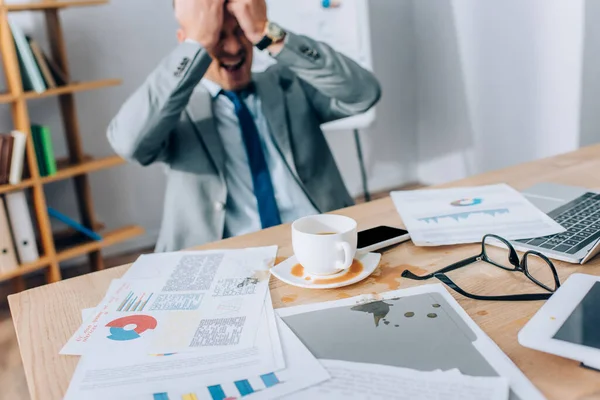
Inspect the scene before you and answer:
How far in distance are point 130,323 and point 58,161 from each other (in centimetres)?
187

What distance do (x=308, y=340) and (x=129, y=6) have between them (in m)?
2.21

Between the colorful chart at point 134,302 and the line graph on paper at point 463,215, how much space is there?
1.42 ft

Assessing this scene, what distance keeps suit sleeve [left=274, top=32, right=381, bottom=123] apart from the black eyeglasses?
0.66 meters

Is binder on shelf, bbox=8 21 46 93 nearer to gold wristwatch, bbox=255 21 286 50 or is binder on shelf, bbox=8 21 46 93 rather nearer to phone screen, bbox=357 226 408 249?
gold wristwatch, bbox=255 21 286 50

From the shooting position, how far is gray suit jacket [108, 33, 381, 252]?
1.13 m

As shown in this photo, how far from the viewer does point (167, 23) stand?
2.46 meters

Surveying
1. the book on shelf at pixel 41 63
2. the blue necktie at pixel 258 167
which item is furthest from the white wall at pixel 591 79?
the book on shelf at pixel 41 63

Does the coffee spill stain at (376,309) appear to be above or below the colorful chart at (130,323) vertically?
below

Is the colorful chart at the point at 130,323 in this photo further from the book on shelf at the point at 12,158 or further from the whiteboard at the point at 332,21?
the whiteboard at the point at 332,21

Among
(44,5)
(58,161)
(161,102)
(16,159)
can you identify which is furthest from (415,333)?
(58,161)

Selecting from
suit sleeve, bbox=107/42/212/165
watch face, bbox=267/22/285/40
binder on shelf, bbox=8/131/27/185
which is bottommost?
binder on shelf, bbox=8/131/27/185

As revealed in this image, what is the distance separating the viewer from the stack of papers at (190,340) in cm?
49

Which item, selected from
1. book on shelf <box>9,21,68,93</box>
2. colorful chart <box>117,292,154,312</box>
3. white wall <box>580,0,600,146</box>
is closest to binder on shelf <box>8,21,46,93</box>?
book on shelf <box>9,21,68,93</box>

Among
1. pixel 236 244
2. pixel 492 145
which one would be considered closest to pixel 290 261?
pixel 236 244
